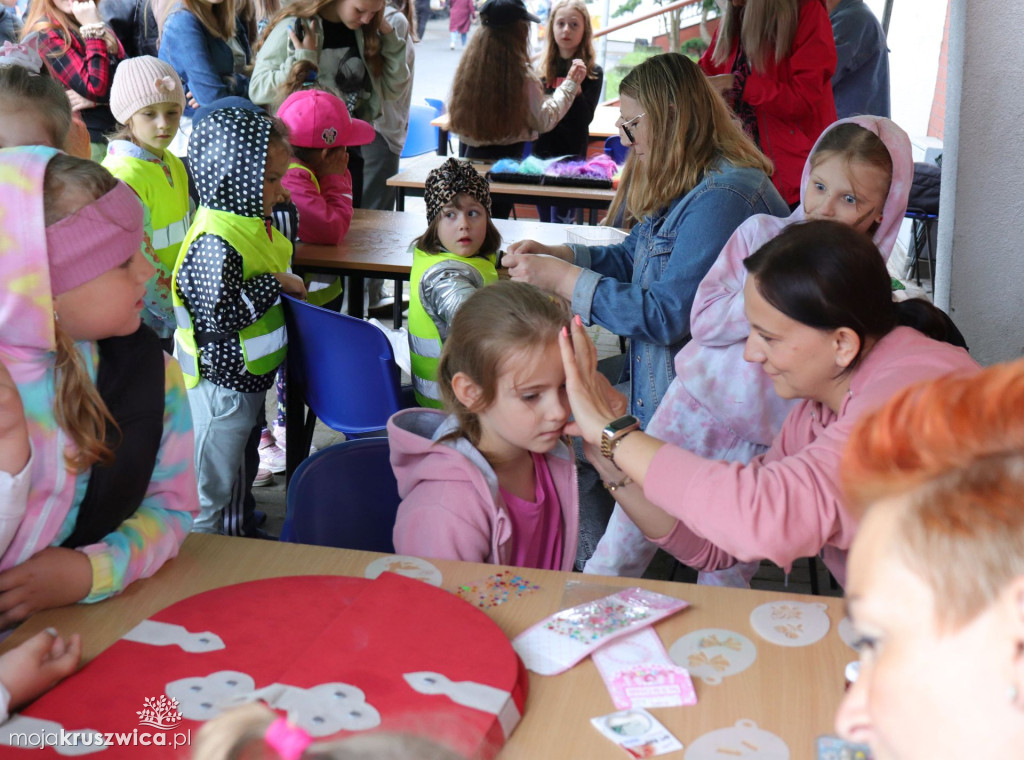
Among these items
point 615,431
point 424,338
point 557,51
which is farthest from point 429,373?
point 557,51

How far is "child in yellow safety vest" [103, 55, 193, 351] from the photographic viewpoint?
10.1 ft

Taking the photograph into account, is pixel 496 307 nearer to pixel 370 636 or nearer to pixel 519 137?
pixel 370 636

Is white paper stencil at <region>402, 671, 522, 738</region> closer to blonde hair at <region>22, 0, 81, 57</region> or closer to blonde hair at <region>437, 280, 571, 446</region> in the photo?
blonde hair at <region>437, 280, 571, 446</region>

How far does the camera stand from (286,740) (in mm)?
668

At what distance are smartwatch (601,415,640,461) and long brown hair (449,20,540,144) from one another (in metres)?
3.84

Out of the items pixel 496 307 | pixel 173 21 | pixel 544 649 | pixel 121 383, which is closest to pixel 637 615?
pixel 544 649

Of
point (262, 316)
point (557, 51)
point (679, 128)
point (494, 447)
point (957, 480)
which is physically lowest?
point (494, 447)

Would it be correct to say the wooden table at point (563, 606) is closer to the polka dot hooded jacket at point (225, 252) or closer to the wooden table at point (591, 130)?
the polka dot hooded jacket at point (225, 252)

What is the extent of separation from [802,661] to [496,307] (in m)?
0.86

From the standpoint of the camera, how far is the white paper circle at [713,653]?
1.26m

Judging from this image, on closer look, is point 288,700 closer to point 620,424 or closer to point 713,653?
point 713,653

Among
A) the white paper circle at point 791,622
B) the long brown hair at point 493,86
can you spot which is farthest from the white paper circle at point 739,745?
the long brown hair at point 493,86

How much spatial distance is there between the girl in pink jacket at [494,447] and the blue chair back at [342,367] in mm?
647

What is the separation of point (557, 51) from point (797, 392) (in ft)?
14.8
